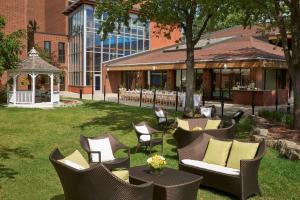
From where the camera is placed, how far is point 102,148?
8.01 metres

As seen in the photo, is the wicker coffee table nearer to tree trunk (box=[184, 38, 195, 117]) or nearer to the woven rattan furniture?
the woven rattan furniture

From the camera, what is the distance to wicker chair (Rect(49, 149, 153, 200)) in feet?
16.0

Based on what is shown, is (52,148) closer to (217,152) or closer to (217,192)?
(217,152)

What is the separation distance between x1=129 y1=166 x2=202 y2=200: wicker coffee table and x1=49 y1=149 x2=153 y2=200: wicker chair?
1.62 ft

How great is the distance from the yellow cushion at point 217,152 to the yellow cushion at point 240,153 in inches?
4.8

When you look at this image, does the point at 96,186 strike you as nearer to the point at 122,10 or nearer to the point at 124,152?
the point at 124,152

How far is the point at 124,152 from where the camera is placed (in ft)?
34.0

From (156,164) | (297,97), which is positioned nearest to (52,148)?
(156,164)

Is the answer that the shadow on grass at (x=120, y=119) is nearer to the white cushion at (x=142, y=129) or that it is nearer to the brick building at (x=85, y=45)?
the white cushion at (x=142, y=129)

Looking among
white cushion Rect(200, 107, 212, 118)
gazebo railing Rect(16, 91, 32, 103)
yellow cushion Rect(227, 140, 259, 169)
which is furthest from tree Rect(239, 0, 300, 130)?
gazebo railing Rect(16, 91, 32, 103)

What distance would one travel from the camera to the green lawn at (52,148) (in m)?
7.11

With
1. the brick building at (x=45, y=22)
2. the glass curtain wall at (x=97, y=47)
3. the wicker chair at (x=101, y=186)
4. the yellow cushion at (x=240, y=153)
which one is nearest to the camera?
the wicker chair at (x=101, y=186)

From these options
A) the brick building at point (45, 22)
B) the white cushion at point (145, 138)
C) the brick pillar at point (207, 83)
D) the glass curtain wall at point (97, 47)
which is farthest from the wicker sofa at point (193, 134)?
the glass curtain wall at point (97, 47)

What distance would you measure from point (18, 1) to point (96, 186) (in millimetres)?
29431
